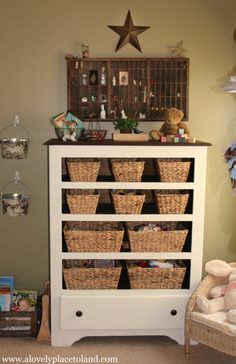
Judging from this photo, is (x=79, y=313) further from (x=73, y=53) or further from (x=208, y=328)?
(x=73, y=53)

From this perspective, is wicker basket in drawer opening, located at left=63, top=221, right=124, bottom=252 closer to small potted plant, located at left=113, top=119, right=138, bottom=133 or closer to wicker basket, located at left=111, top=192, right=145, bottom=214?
wicker basket, located at left=111, top=192, right=145, bottom=214

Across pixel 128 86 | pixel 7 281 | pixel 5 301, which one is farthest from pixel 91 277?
pixel 128 86

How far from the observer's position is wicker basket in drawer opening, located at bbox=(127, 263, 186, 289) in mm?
2826

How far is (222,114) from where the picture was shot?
10.6 ft

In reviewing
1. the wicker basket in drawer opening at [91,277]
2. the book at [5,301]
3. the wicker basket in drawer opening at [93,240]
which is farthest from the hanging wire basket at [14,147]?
the book at [5,301]

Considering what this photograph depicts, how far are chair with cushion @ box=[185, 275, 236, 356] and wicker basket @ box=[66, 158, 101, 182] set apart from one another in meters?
0.93

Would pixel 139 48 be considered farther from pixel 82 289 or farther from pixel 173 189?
pixel 82 289

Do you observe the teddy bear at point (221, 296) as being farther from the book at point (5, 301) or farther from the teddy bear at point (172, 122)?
the book at point (5, 301)

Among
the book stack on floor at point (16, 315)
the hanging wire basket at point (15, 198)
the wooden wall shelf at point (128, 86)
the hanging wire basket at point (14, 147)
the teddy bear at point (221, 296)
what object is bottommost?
the book stack on floor at point (16, 315)

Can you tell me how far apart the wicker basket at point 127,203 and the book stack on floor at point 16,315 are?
0.91 metres

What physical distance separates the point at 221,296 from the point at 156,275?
1.34 ft

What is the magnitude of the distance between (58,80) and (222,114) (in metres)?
1.17

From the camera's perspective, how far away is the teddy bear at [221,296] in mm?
2588

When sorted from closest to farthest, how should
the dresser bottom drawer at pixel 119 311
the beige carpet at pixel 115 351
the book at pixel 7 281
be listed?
the beige carpet at pixel 115 351, the dresser bottom drawer at pixel 119 311, the book at pixel 7 281
